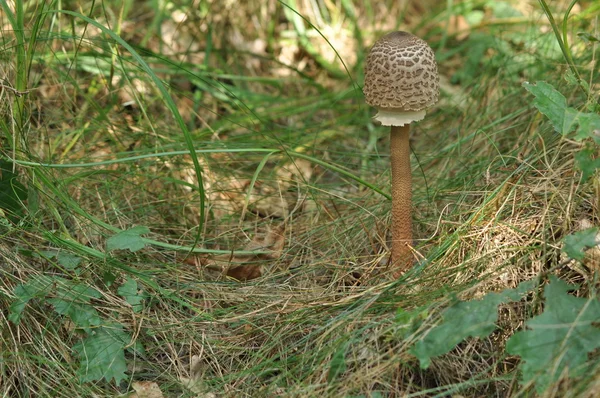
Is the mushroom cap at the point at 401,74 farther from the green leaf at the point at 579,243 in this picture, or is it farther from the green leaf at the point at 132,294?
the green leaf at the point at 132,294

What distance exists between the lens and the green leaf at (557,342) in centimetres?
181

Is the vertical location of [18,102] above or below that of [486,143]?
above

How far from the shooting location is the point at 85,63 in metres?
3.57

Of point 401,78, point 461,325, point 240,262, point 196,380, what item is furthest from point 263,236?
point 461,325

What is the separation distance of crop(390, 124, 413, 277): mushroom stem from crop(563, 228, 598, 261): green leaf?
0.67m

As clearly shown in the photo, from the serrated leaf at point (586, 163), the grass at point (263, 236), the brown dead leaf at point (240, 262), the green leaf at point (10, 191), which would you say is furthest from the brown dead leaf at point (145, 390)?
the serrated leaf at point (586, 163)

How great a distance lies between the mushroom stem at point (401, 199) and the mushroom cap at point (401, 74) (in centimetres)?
16

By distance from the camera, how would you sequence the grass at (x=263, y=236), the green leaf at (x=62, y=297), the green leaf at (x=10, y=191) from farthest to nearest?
the green leaf at (x=10, y=191) → the green leaf at (x=62, y=297) → the grass at (x=263, y=236)

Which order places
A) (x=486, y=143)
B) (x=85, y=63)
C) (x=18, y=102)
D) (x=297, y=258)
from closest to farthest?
(x=18, y=102), (x=297, y=258), (x=486, y=143), (x=85, y=63)

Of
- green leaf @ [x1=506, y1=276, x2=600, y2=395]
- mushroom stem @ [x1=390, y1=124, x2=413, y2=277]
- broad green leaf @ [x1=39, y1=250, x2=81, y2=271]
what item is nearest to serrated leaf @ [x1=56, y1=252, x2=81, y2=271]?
broad green leaf @ [x1=39, y1=250, x2=81, y2=271]

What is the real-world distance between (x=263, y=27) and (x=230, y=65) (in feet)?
1.48

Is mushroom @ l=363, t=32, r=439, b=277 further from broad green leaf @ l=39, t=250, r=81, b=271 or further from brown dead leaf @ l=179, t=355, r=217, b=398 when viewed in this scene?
broad green leaf @ l=39, t=250, r=81, b=271

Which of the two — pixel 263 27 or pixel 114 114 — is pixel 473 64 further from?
pixel 114 114

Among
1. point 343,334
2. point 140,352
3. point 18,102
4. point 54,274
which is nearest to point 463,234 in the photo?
point 343,334
